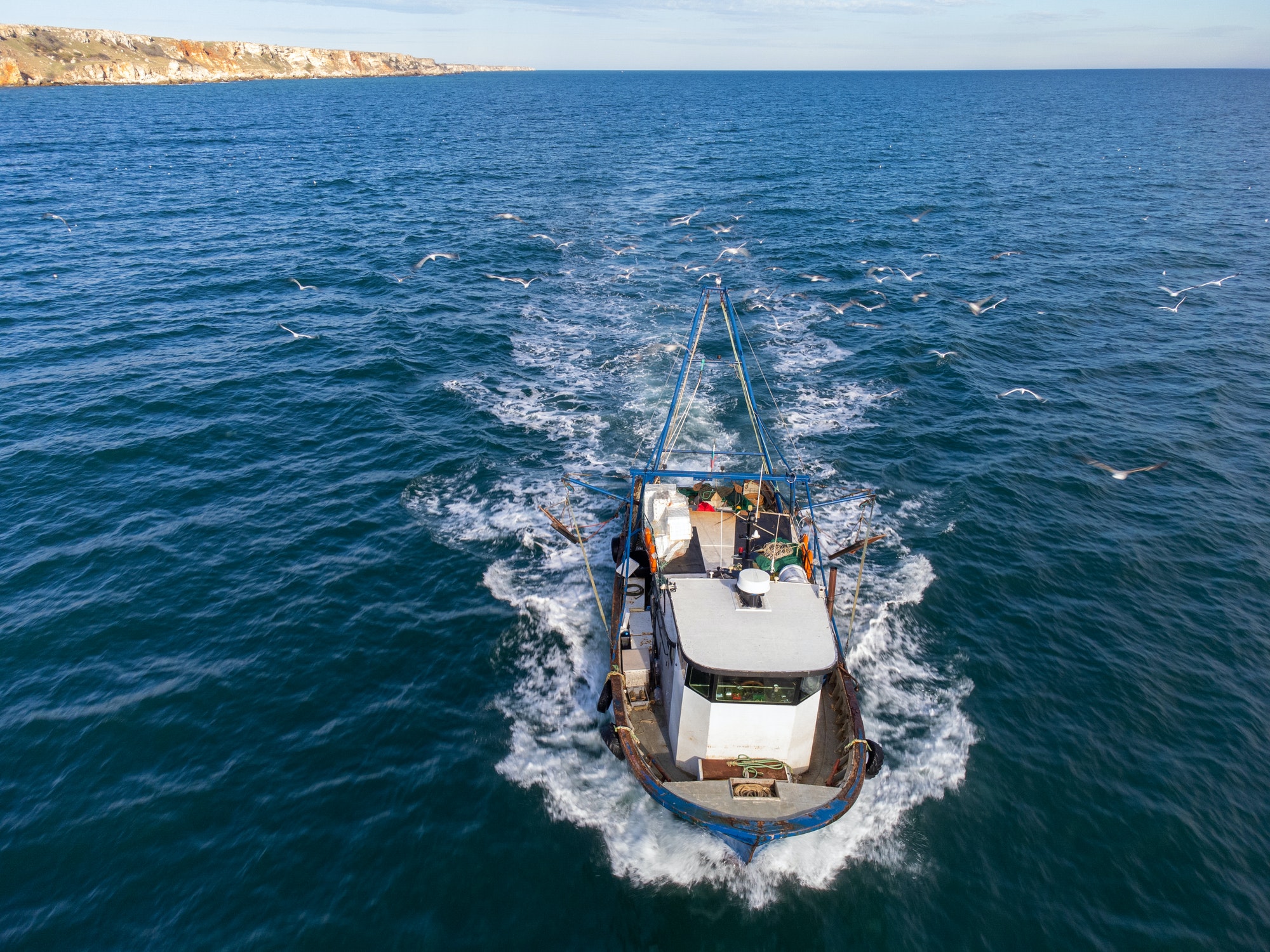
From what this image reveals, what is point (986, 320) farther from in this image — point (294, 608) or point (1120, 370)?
point (294, 608)

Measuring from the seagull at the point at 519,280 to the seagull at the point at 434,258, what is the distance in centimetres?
710

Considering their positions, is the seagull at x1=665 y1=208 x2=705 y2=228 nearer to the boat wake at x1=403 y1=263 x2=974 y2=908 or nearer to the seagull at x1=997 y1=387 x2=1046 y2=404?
the seagull at x1=997 y1=387 x2=1046 y2=404

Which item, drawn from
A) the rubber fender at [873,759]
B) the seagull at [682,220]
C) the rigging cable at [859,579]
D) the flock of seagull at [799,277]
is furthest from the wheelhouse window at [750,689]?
the seagull at [682,220]

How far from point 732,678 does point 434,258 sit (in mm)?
67721

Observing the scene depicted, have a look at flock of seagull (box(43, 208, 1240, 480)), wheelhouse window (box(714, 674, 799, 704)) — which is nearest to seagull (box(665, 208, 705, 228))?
flock of seagull (box(43, 208, 1240, 480))

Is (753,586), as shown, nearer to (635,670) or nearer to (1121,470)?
(635,670)

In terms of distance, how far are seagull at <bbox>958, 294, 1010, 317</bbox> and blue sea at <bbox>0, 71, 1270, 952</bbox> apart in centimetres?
99

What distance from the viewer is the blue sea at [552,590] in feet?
68.8

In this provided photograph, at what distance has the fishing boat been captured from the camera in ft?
66.4

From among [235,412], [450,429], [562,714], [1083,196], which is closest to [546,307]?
[450,429]

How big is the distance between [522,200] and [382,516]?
7479 centimetres

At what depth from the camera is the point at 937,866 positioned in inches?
850

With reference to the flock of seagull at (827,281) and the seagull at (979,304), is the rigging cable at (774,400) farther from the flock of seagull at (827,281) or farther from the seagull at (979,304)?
the seagull at (979,304)

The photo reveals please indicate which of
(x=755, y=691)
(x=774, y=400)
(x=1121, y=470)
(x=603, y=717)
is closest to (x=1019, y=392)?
(x=1121, y=470)
